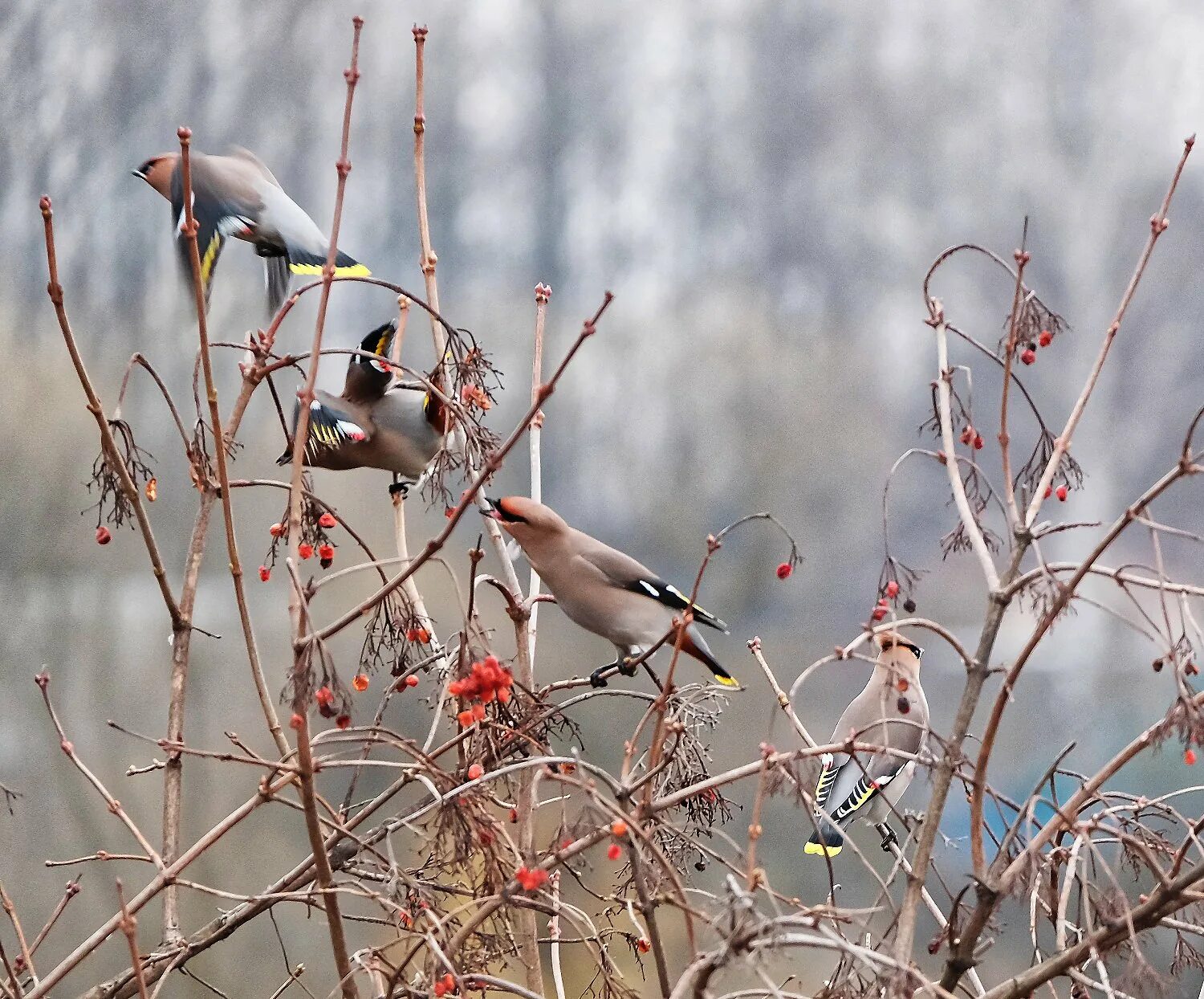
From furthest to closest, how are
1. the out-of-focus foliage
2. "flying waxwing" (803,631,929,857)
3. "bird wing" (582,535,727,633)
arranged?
the out-of-focus foliage < "flying waxwing" (803,631,929,857) < "bird wing" (582,535,727,633)

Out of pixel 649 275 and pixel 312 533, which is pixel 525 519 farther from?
pixel 649 275

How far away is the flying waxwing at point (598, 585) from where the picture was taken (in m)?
1.17

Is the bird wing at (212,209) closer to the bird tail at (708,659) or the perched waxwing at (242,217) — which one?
the perched waxwing at (242,217)

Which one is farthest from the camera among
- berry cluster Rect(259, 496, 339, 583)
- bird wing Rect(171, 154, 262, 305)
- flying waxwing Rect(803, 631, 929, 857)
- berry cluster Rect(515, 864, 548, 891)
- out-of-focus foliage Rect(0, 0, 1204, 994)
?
out-of-focus foliage Rect(0, 0, 1204, 994)

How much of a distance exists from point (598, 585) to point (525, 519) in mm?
117

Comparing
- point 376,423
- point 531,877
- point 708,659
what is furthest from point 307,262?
point 531,877

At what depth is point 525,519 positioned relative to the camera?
3.82 feet

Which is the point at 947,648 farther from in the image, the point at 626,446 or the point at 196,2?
the point at 196,2

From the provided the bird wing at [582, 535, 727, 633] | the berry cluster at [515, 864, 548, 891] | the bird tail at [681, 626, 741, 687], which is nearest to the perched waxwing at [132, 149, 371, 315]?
the bird wing at [582, 535, 727, 633]

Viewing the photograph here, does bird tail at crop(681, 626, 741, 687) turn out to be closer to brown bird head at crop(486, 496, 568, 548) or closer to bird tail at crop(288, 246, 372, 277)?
brown bird head at crop(486, 496, 568, 548)

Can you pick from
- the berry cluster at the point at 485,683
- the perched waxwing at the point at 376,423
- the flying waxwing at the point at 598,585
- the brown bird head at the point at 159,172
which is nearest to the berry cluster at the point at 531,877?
the berry cluster at the point at 485,683

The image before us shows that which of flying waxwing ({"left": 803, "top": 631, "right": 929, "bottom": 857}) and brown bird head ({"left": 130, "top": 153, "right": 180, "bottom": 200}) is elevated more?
brown bird head ({"left": 130, "top": 153, "right": 180, "bottom": 200})

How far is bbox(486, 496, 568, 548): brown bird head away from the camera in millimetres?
1157

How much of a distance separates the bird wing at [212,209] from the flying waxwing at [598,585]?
436 mm
